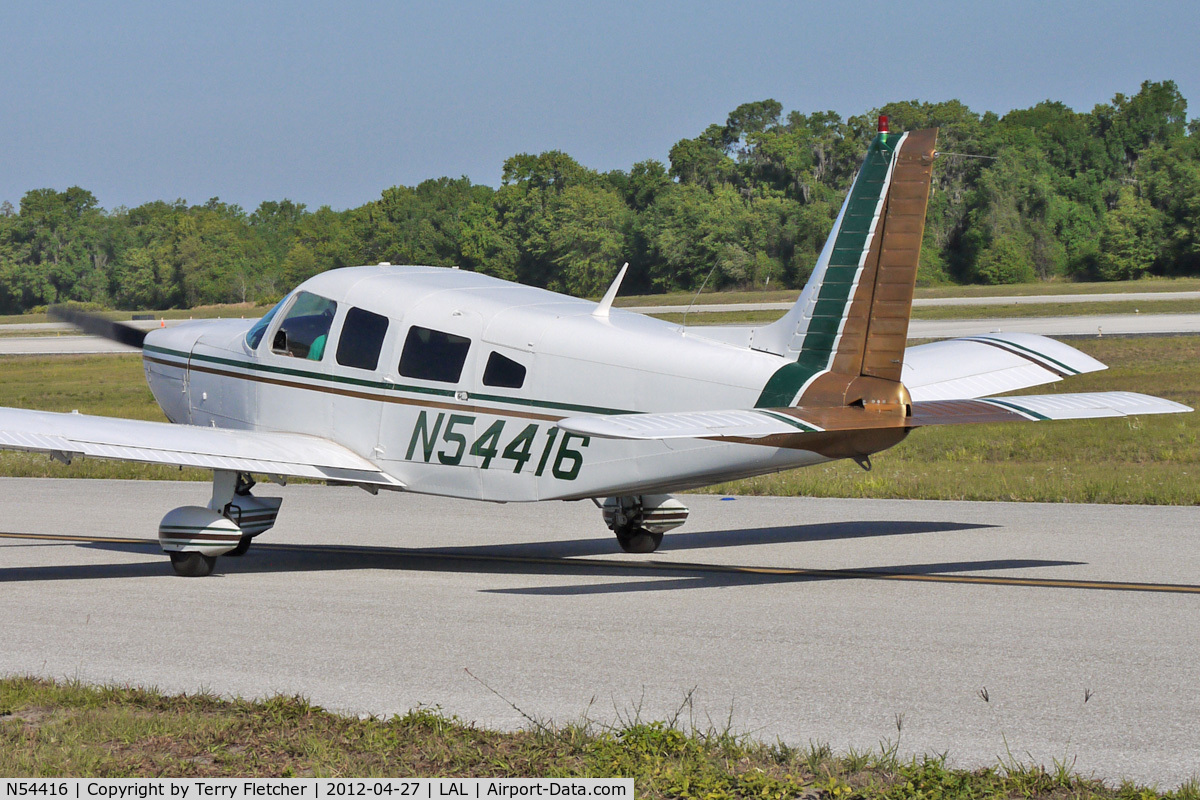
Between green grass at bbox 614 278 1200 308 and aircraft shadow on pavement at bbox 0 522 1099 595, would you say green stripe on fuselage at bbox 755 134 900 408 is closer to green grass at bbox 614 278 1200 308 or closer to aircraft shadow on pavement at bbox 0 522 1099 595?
aircraft shadow on pavement at bbox 0 522 1099 595

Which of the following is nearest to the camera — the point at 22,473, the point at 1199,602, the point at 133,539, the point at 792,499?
the point at 1199,602

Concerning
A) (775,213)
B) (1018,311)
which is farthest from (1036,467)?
(775,213)

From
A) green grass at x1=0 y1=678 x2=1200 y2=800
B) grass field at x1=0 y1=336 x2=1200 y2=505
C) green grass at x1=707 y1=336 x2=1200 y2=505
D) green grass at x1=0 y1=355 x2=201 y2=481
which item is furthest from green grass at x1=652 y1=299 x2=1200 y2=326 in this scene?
green grass at x1=0 y1=678 x2=1200 y2=800

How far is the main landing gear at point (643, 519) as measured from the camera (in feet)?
41.8

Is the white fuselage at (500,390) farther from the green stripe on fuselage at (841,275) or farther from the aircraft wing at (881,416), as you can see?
the aircraft wing at (881,416)

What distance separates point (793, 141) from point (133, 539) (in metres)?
92.2

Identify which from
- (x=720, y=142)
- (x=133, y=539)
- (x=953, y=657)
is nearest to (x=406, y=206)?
(x=720, y=142)

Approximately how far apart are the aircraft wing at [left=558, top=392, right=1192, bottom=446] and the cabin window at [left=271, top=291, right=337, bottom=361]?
3765 millimetres

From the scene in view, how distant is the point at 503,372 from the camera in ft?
37.3

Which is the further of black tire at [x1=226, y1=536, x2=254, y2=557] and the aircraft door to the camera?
black tire at [x1=226, y1=536, x2=254, y2=557]

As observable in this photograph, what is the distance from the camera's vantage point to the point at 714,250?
88.8 metres

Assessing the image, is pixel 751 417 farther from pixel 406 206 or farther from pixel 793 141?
pixel 406 206

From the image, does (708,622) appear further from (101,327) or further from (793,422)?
(101,327)

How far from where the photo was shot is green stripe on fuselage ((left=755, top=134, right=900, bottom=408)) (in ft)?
34.4
